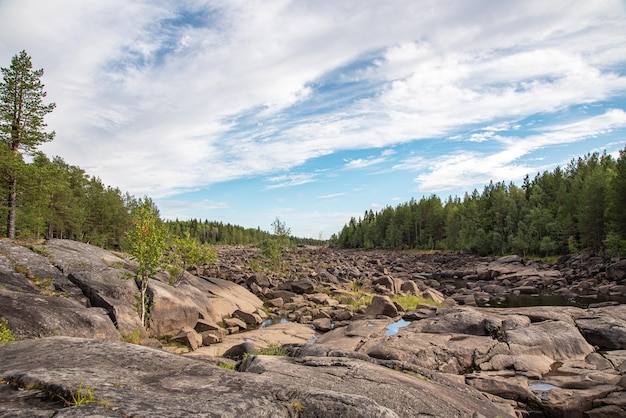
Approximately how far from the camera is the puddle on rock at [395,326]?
2129 cm

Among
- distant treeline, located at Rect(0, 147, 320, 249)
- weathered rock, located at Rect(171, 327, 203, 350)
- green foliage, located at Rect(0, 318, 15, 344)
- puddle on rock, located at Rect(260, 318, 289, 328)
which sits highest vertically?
distant treeline, located at Rect(0, 147, 320, 249)

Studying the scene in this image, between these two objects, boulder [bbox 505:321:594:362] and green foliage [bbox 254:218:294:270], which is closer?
boulder [bbox 505:321:594:362]

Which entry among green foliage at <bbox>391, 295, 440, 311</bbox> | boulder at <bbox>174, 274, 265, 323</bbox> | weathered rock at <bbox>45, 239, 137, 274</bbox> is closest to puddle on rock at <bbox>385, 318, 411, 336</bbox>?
green foliage at <bbox>391, 295, 440, 311</bbox>

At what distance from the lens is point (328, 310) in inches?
1146

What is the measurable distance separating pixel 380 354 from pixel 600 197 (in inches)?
Answer: 2486

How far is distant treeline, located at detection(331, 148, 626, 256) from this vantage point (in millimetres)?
57500

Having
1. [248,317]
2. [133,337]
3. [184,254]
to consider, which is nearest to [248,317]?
[248,317]

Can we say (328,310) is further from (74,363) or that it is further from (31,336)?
(74,363)

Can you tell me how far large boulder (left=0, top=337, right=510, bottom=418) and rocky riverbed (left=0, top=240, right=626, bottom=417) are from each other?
1.3 inches

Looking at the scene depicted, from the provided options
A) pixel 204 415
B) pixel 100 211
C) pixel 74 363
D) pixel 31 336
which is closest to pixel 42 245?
pixel 31 336

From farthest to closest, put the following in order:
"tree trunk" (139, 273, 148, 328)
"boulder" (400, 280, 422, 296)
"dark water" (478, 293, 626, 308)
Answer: "boulder" (400, 280, 422, 296) < "dark water" (478, 293, 626, 308) < "tree trunk" (139, 273, 148, 328)

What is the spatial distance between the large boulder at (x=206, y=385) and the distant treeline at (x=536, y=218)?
187 feet

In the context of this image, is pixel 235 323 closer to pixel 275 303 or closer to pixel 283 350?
pixel 275 303

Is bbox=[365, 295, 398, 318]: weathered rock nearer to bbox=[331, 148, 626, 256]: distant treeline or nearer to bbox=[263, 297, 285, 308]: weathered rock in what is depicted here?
bbox=[263, 297, 285, 308]: weathered rock
